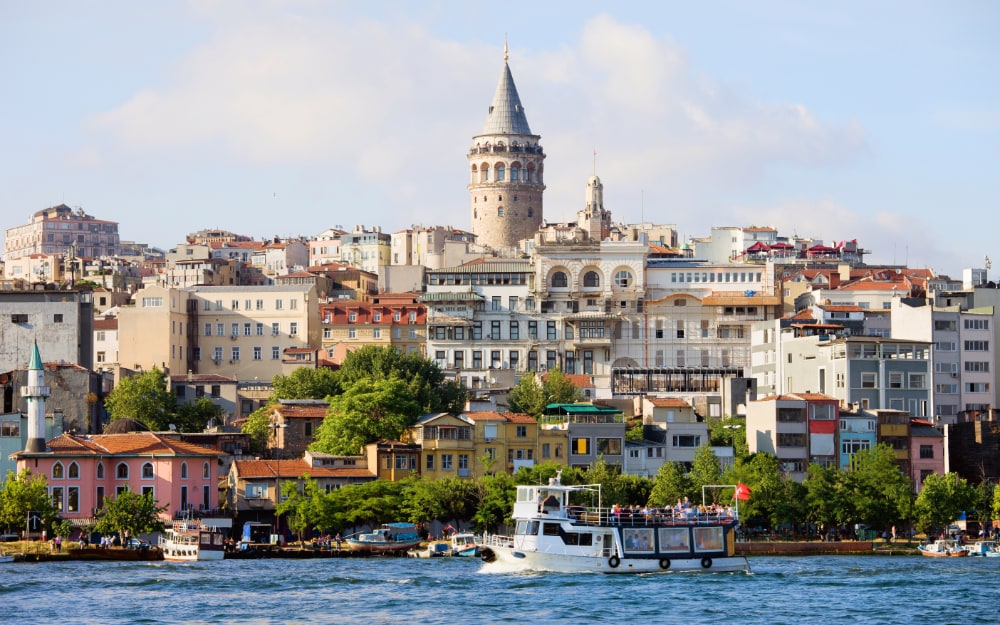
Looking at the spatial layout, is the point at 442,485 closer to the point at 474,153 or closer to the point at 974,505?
the point at 974,505

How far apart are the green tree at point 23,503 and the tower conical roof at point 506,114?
299ft

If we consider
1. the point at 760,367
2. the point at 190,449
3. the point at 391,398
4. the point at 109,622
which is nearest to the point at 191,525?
the point at 190,449

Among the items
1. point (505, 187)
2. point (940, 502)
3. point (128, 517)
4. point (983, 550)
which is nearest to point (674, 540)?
point (983, 550)

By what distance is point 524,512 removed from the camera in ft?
243

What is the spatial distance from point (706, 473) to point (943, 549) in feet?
37.1

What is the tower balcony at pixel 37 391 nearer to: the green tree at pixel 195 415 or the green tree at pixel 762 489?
the green tree at pixel 195 415

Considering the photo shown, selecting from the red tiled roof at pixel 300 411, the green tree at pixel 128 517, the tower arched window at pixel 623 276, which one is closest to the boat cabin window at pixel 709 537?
the green tree at pixel 128 517

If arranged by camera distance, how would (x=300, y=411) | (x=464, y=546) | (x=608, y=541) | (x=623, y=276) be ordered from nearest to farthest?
(x=608, y=541), (x=464, y=546), (x=300, y=411), (x=623, y=276)

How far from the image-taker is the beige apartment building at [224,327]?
422ft

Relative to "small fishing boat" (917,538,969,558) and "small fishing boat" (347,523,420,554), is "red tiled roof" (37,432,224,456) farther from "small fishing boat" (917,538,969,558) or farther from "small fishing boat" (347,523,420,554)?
"small fishing boat" (917,538,969,558)

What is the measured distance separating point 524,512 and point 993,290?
5000 centimetres

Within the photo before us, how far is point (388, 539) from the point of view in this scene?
290 ft

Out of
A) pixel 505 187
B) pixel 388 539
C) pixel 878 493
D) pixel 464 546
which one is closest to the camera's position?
pixel 464 546

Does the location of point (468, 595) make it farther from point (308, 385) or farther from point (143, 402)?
point (308, 385)
